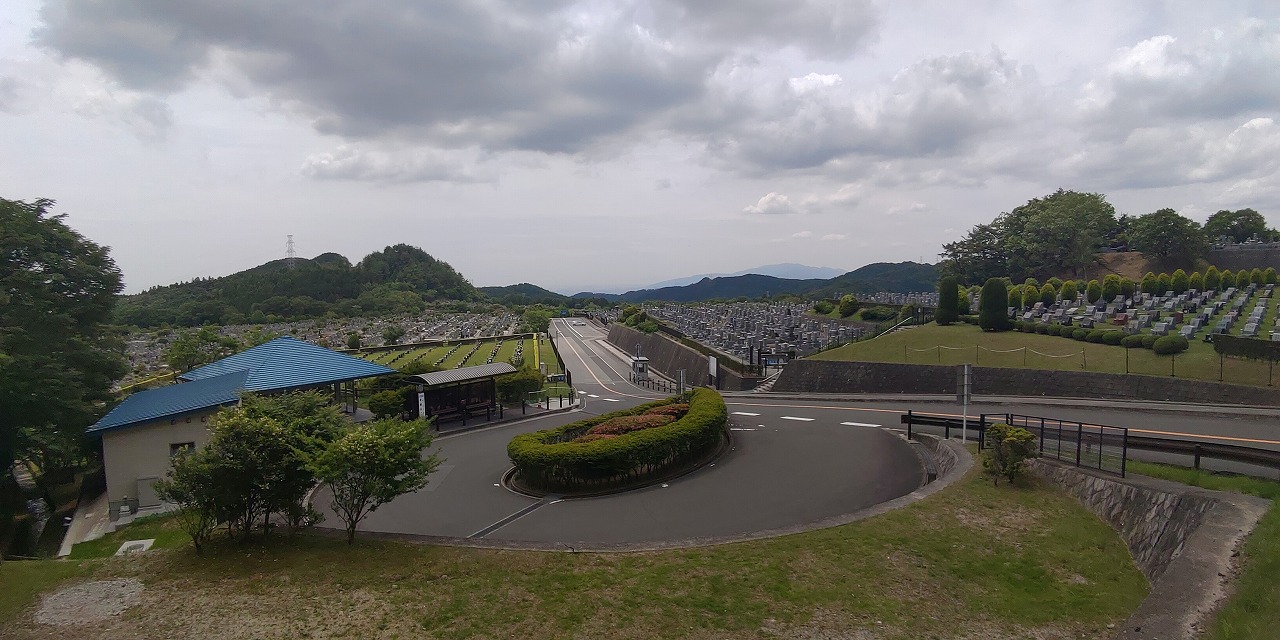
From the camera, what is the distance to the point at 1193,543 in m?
6.61

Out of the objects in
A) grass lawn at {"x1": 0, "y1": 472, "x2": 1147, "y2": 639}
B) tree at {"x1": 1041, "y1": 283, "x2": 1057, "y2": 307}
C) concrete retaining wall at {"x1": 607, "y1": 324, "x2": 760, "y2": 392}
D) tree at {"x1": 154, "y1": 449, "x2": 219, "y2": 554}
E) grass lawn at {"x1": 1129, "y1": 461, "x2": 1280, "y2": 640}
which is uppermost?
tree at {"x1": 1041, "y1": 283, "x2": 1057, "y2": 307}

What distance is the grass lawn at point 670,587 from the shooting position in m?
6.08

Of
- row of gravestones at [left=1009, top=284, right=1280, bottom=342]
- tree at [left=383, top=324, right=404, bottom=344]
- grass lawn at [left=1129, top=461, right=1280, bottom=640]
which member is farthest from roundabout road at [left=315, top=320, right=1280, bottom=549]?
tree at [left=383, top=324, right=404, bottom=344]

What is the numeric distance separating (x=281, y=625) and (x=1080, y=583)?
921 cm

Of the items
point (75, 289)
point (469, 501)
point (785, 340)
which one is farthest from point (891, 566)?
point (785, 340)

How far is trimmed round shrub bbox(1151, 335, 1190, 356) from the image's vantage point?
19875 millimetres

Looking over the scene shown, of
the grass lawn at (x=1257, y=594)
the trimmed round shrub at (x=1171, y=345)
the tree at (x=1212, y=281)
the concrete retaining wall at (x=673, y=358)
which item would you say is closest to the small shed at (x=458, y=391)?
the concrete retaining wall at (x=673, y=358)

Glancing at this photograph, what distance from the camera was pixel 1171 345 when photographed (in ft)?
65.3

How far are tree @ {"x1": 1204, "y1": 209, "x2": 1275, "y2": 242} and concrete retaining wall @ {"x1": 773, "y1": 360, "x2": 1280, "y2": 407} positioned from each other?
178ft

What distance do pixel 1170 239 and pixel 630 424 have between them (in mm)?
56780

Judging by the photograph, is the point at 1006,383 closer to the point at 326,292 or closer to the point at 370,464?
the point at 370,464

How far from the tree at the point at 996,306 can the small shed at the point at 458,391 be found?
2433 centimetres

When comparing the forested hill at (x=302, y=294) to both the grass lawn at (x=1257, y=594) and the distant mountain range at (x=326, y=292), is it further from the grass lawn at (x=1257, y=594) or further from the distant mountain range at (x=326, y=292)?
the grass lawn at (x=1257, y=594)

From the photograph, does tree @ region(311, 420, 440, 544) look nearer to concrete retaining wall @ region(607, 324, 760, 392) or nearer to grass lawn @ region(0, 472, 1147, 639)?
grass lawn @ region(0, 472, 1147, 639)
